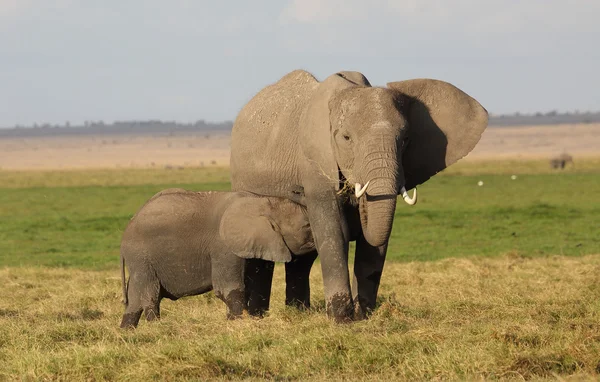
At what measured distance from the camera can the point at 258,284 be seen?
11.3 m

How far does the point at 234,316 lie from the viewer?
1055 centimetres

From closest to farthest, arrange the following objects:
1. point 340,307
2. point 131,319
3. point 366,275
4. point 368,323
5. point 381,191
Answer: point 381,191, point 368,323, point 340,307, point 366,275, point 131,319

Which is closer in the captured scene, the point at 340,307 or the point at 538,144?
the point at 340,307

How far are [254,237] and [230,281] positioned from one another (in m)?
0.48

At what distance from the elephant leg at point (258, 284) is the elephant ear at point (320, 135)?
116 centimetres

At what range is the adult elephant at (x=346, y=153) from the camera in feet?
31.8

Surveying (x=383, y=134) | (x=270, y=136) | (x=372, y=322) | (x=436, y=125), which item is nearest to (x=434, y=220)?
(x=270, y=136)

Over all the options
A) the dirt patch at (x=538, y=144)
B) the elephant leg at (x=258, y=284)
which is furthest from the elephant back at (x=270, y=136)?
the dirt patch at (x=538, y=144)

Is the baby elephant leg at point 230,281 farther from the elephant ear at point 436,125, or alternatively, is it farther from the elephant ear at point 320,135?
the elephant ear at point 436,125

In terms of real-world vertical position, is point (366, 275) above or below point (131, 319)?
above

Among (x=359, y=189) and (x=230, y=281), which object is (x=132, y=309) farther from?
(x=359, y=189)

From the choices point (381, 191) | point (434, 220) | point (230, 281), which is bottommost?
point (434, 220)

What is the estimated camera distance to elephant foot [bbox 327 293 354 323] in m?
10.3

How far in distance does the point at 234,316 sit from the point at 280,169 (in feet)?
5.05
